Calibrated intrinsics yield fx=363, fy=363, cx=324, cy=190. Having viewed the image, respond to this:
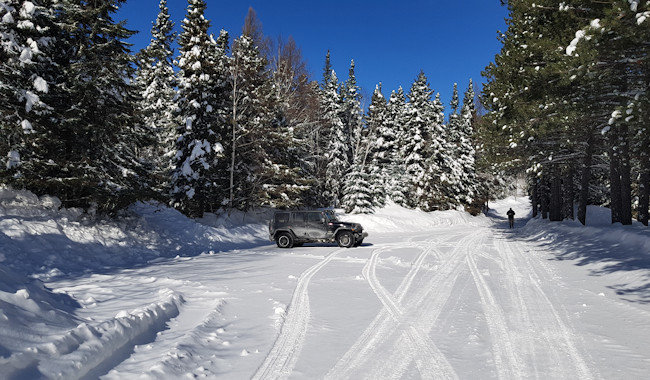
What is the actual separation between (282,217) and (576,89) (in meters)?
12.8

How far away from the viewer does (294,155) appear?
28.9 m

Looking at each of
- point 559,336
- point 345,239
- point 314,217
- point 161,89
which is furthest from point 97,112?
point 161,89

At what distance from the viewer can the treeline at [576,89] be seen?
9023 millimetres

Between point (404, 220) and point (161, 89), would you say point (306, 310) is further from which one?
point (161, 89)

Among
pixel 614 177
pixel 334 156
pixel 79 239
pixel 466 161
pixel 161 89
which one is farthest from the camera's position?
pixel 466 161

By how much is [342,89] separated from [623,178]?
35.9m

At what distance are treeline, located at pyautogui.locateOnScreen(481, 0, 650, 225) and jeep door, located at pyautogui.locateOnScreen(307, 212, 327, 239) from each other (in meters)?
9.39

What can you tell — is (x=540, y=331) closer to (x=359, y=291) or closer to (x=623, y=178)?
(x=359, y=291)

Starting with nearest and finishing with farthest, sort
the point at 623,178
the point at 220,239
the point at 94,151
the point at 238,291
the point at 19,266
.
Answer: the point at 238,291
the point at 19,266
the point at 94,151
the point at 623,178
the point at 220,239

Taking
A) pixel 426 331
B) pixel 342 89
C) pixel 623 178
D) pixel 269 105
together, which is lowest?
pixel 426 331

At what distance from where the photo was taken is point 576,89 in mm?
13281

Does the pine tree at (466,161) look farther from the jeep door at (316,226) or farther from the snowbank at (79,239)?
the snowbank at (79,239)

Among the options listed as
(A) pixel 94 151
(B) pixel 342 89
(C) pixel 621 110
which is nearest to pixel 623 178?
(C) pixel 621 110

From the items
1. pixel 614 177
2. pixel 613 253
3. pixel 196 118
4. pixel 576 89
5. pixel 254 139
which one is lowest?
pixel 613 253
